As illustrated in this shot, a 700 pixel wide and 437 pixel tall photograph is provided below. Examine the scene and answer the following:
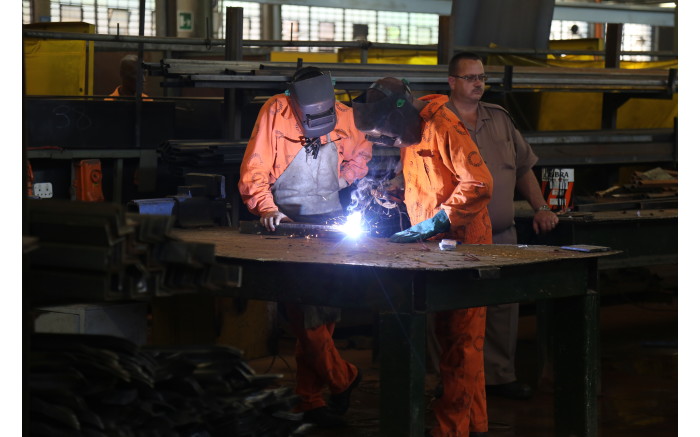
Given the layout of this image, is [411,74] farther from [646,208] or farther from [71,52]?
[71,52]

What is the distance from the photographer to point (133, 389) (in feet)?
8.79

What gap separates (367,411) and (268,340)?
1264 mm

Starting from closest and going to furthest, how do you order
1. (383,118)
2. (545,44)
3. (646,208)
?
(383,118), (646,208), (545,44)

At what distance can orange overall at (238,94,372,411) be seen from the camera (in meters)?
4.46

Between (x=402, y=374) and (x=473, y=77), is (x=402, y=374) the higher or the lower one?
the lower one

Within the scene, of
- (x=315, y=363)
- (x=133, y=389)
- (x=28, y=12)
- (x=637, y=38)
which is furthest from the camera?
(x=637, y=38)

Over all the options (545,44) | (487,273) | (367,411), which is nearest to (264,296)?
(487,273)

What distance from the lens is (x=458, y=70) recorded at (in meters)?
4.84

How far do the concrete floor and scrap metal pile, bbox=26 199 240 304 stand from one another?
5.24ft

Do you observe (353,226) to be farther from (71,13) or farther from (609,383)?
(71,13)

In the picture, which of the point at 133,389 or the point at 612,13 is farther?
the point at 612,13

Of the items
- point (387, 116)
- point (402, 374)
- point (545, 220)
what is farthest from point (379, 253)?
point (545, 220)

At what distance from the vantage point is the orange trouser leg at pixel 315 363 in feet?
14.7

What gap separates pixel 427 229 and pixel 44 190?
268 cm
